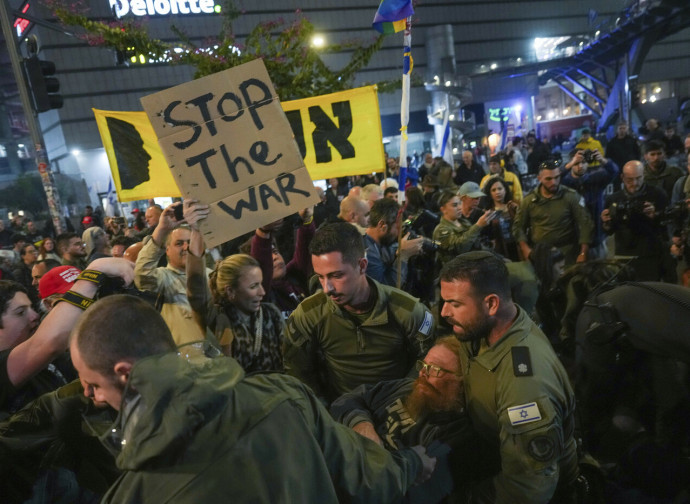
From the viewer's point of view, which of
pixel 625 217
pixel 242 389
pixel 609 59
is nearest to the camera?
pixel 242 389

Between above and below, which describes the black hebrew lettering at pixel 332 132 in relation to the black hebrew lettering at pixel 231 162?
above

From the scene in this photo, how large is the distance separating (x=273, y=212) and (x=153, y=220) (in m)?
5.05

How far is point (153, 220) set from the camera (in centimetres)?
744

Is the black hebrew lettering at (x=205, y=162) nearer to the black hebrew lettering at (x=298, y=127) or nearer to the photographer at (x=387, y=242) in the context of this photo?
the photographer at (x=387, y=242)

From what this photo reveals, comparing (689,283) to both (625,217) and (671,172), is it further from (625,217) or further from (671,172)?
(671,172)

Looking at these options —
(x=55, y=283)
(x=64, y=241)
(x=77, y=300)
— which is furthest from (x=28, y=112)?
(x=77, y=300)

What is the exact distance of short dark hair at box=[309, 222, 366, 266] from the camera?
2842mm

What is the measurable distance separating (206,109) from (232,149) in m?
0.29

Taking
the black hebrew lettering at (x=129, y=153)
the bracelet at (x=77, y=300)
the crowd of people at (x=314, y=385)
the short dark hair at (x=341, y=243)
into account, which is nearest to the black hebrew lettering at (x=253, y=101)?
the crowd of people at (x=314, y=385)

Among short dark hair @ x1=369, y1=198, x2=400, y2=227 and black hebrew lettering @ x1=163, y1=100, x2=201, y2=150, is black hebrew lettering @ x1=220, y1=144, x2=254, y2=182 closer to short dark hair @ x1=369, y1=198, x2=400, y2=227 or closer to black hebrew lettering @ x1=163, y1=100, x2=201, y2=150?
black hebrew lettering @ x1=163, y1=100, x2=201, y2=150

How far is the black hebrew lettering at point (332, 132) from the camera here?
200 inches

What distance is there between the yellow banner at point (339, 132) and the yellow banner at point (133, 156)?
4.90 feet

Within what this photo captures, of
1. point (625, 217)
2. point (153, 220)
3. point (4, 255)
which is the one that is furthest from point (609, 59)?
point (4, 255)

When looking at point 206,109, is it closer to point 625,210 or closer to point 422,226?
point 422,226
